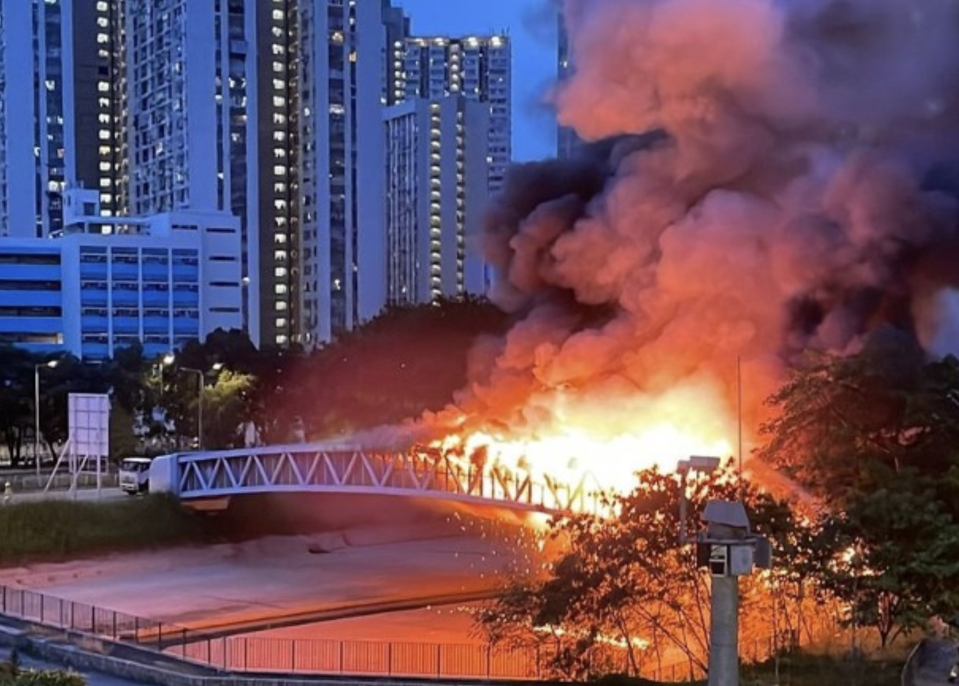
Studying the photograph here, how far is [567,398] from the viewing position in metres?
51.9

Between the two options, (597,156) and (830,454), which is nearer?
(830,454)

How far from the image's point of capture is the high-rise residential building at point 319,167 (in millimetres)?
153375

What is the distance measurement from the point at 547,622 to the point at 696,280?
22.2 meters

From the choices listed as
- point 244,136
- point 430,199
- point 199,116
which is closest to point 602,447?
point 199,116

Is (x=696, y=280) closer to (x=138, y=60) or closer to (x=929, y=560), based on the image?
(x=929, y=560)

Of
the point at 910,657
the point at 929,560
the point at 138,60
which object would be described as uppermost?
the point at 138,60

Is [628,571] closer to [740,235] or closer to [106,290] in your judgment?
[740,235]

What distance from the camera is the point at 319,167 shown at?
15412 cm

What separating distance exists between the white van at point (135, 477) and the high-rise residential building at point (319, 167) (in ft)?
277

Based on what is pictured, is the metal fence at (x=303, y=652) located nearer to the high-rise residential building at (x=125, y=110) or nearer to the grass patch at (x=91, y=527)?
the grass patch at (x=91, y=527)

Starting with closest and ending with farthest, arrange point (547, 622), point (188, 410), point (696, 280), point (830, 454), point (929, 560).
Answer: point (929, 560), point (547, 622), point (830, 454), point (696, 280), point (188, 410)

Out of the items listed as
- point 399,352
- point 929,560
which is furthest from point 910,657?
point 399,352

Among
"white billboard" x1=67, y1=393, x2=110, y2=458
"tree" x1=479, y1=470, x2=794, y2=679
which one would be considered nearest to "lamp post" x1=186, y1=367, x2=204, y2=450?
"white billboard" x1=67, y1=393, x2=110, y2=458

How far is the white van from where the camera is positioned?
6675cm
